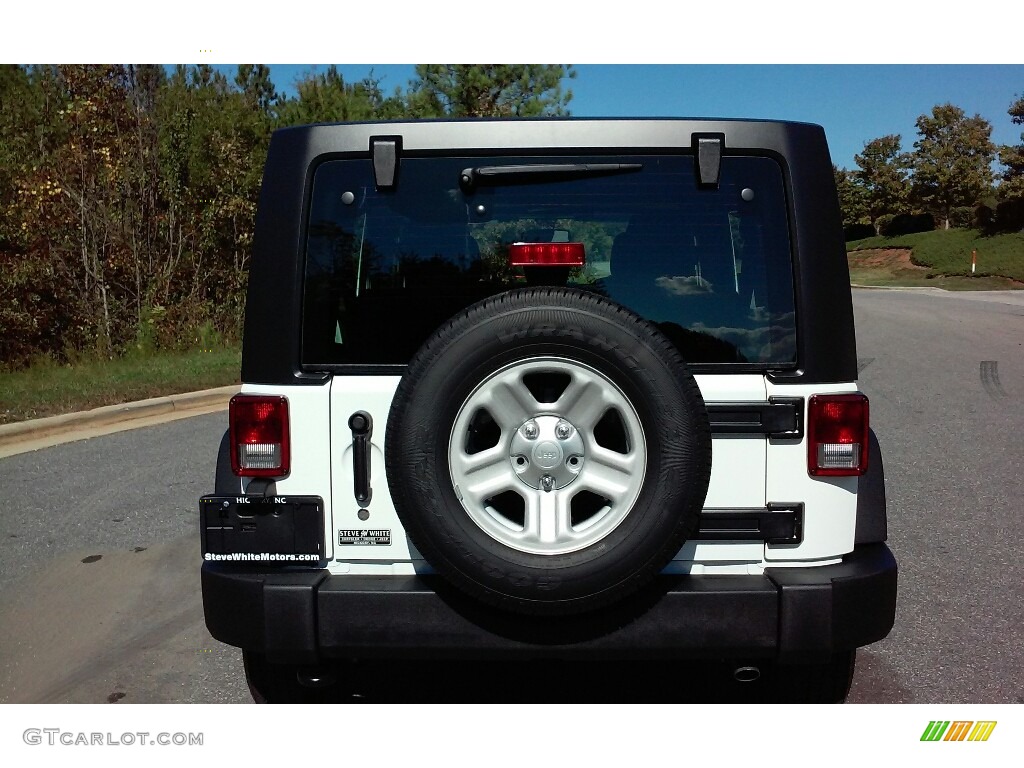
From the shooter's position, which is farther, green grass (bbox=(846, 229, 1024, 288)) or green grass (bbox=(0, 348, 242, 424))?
green grass (bbox=(846, 229, 1024, 288))

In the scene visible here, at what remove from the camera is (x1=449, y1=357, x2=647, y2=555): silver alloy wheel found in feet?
8.76

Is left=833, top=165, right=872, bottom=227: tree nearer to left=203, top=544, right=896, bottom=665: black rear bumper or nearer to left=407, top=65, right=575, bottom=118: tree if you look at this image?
left=407, top=65, right=575, bottom=118: tree

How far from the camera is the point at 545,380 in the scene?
109 inches

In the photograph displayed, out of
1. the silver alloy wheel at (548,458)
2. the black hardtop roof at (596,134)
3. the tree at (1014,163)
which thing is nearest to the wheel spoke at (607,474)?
the silver alloy wheel at (548,458)

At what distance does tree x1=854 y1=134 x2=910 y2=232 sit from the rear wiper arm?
71.3 meters

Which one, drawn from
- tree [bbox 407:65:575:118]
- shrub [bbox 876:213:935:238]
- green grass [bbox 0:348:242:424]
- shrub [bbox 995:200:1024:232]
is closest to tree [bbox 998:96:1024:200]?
shrub [bbox 995:200:1024:232]

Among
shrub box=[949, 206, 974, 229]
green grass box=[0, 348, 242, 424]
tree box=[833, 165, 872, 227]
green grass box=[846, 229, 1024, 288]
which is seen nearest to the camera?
green grass box=[0, 348, 242, 424]

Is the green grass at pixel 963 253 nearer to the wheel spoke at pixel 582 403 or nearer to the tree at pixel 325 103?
the tree at pixel 325 103

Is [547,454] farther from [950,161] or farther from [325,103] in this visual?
[950,161]

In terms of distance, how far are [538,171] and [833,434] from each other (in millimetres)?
1185

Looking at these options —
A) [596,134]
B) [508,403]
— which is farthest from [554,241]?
[508,403]

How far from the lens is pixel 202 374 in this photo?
12461 millimetres

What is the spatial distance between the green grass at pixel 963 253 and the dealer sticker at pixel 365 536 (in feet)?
141

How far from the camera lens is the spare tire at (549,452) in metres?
2.62
